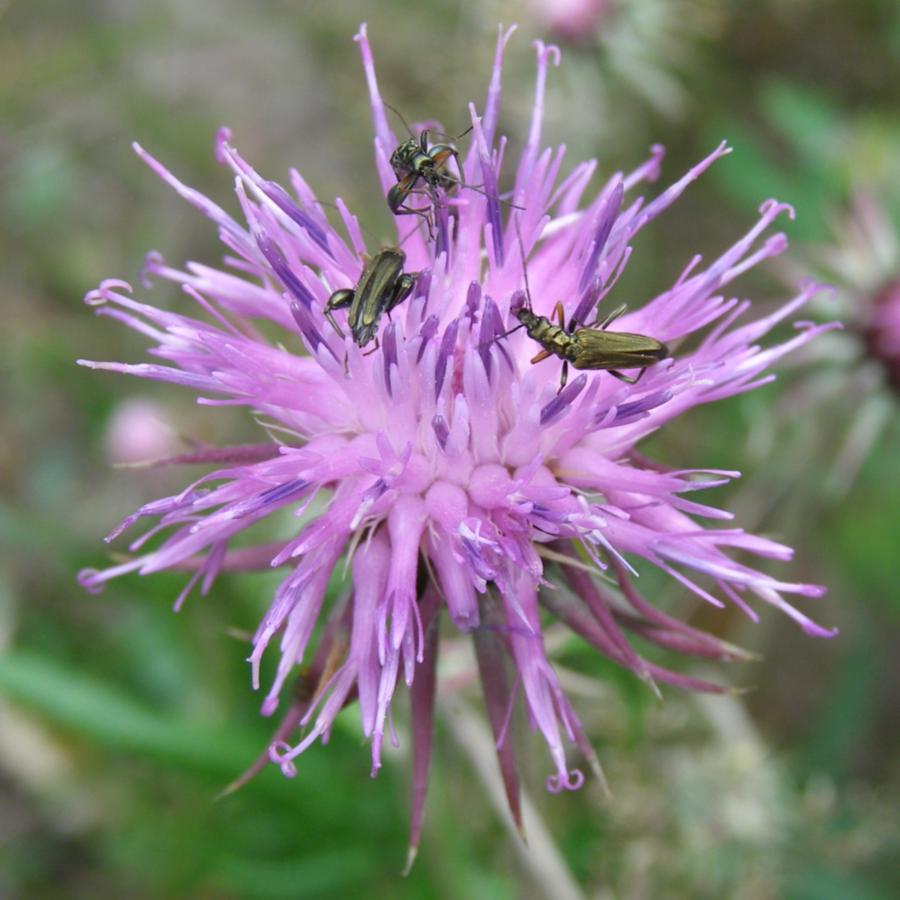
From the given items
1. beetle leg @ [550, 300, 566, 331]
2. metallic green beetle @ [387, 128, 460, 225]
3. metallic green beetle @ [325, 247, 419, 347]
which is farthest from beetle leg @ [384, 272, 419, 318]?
beetle leg @ [550, 300, 566, 331]

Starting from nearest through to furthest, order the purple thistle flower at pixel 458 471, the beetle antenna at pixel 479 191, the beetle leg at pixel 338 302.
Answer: the purple thistle flower at pixel 458 471 → the beetle leg at pixel 338 302 → the beetle antenna at pixel 479 191

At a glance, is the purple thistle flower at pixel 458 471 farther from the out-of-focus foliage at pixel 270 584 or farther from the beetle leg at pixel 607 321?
the out-of-focus foliage at pixel 270 584

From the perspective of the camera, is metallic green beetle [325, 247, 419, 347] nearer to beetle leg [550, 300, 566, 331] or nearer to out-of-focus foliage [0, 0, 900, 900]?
beetle leg [550, 300, 566, 331]

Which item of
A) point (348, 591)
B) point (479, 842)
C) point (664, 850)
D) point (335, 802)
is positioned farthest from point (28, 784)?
point (348, 591)

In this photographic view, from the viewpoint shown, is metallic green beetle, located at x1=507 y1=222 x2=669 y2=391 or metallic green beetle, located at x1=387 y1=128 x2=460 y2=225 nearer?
metallic green beetle, located at x1=507 y1=222 x2=669 y2=391

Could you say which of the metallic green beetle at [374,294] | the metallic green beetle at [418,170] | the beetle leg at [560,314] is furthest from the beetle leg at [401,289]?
the beetle leg at [560,314]

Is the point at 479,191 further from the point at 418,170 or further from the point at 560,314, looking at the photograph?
the point at 560,314

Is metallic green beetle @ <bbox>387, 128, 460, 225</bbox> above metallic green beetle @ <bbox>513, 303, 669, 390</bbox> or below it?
above
